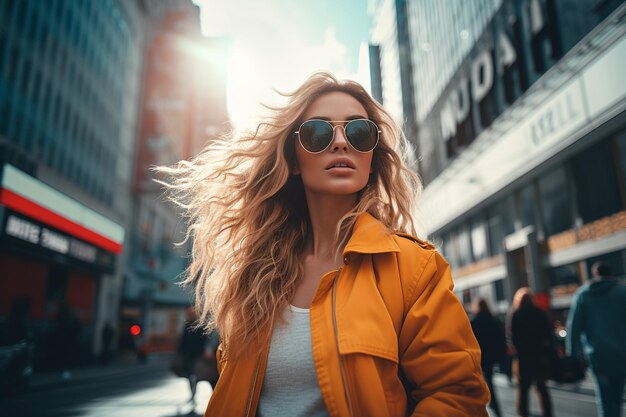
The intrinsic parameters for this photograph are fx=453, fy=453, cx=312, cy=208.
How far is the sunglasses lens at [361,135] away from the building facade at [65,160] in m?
18.5

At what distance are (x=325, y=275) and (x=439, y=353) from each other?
465mm

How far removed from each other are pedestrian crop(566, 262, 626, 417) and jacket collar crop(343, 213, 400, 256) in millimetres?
4367

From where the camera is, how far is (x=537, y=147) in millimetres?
17734

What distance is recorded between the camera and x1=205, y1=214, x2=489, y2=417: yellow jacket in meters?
1.35

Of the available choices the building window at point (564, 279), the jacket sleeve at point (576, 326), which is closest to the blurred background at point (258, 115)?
the building window at point (564, 279)

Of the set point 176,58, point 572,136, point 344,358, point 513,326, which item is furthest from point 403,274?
point 176,58

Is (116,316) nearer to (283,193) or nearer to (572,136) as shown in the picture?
(572,136)

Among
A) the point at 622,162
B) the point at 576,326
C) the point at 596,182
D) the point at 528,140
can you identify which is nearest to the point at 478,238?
the point at 528,140

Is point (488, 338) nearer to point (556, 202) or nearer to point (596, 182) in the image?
point (596, 182)

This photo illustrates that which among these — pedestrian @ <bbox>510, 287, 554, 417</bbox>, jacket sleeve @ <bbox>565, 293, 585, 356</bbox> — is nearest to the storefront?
pedestrian @ <bbox>510, 287, 554, 417</bbox>

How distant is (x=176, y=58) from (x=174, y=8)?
19.4 meters

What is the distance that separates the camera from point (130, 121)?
33156 millimetres

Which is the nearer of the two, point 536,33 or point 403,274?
point 403,274

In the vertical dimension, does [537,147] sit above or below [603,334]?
above
